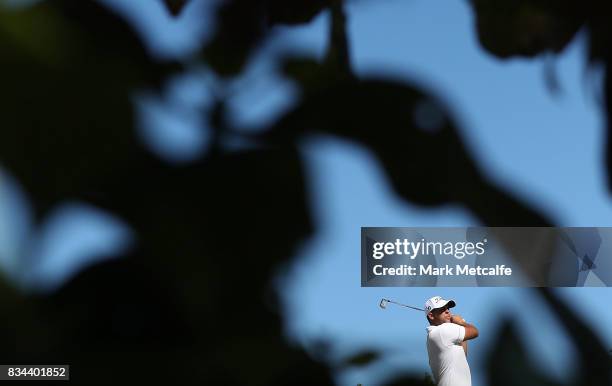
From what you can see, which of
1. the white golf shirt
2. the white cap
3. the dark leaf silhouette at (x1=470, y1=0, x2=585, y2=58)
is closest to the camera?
the dark leaf silhouette at (x1=470, y1=0, x2=585, y2=58)

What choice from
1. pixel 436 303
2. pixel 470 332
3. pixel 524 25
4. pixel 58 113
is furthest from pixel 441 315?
pixel 58 113

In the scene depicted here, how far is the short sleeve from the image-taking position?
530mm

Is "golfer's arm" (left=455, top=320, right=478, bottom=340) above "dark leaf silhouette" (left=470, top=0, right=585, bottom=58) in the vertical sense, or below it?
below

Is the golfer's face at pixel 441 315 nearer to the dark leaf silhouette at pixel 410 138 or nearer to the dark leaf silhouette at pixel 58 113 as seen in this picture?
the dark leaf silhouette at pixel 410 138

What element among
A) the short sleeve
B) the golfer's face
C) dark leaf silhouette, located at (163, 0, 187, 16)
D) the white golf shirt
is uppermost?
dark leaf silhouette, located at (163, 0, 187, 16)

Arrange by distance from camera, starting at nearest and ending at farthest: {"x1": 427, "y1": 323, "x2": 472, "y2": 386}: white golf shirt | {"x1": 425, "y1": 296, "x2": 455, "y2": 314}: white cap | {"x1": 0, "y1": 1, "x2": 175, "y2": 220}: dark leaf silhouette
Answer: {"x1": 0, "y1": 1, "x2": 175, "y2": 220}: dark leaf silhouette
{"x1": 427, "y1": 323, "x2": 472, "y2": 386}: white golf shirt
{"x1": 425, "y1": 296, "x2": 455, "y2": 314}: white cap

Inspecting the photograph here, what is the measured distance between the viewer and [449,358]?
1.89ft

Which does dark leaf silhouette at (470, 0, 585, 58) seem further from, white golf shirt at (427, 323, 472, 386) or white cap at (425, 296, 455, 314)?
white cap at (425, 296, 455, 314)

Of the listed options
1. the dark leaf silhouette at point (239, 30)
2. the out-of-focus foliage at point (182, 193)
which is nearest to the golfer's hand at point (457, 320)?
the out-of-focus foliage at point (182, 193)

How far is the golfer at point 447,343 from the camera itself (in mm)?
467

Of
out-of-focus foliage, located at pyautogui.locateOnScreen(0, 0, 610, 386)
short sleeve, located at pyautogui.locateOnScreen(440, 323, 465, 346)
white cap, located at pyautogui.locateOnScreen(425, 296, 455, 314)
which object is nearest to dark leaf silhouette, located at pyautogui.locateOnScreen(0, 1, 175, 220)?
out-of-focus foliage, located at pyautogui.locateOnScreen(0, 0, 610, 386)

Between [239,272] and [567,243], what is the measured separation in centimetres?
42

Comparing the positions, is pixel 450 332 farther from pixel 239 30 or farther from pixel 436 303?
pixel 239 30

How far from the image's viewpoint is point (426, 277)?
2.20 feet
